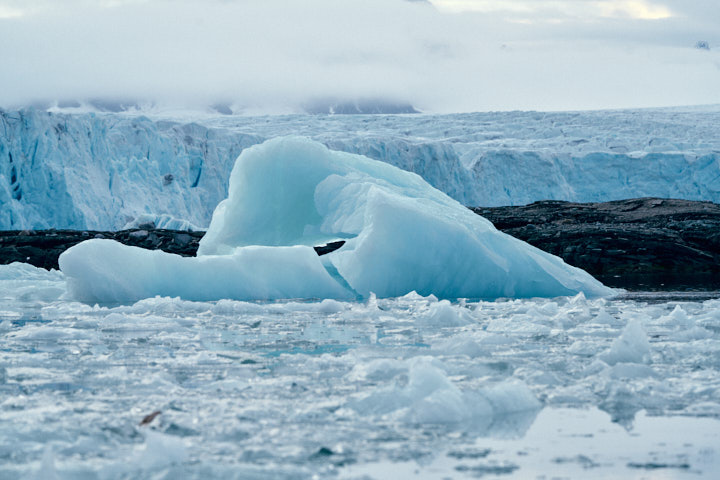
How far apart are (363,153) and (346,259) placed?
57.3ft

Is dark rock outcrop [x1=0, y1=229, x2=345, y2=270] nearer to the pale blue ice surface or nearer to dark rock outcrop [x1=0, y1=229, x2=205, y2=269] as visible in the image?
dark rock outcrop [x1=0, y1=229, x2=205, y2=269]

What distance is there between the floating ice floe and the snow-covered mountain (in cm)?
1116

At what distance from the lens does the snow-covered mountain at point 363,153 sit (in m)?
21.8

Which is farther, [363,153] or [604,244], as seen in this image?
[363,153]

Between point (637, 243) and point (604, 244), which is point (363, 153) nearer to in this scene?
point (604, 244)

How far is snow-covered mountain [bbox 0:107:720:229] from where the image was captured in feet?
71.4

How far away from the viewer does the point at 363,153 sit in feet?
92.9

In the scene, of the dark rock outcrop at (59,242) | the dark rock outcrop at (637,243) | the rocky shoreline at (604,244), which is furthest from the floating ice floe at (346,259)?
the dark rock outcrop at (59,242)

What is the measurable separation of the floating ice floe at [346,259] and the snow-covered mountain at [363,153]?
11.2 m

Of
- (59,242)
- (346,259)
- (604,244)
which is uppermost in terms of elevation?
(346,259)

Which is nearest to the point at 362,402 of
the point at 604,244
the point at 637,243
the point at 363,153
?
the point at 604,244

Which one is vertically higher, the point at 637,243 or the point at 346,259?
→ the point at 346,259

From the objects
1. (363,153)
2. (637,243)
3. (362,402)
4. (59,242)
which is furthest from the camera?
(363,153)

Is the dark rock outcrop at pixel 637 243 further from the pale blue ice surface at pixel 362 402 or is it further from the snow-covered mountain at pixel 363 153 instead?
the pale blue ice surface at pixel 362 402
